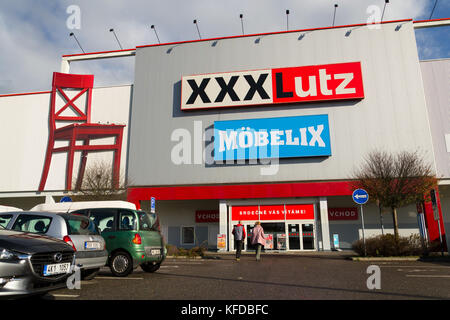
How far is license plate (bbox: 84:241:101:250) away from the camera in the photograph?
7204 millimetres

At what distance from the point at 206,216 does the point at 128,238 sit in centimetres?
1835

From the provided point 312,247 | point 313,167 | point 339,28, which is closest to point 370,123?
point 313,167

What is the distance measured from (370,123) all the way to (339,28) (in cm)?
727

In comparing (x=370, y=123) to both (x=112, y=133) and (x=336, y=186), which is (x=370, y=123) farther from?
(x=112, y=133)

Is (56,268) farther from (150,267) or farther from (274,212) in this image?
(274,212)

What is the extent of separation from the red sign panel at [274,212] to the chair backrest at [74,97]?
13756 millimetres

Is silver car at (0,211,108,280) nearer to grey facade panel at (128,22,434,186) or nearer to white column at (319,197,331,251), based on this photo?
grey facade panel at (128,22,434,186)

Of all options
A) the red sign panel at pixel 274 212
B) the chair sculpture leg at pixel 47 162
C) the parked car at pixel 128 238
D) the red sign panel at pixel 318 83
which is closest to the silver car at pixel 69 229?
the parked car at pixel 128 238

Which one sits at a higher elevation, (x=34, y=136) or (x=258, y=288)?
(x=34, y=136)

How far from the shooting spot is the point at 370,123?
2289cm

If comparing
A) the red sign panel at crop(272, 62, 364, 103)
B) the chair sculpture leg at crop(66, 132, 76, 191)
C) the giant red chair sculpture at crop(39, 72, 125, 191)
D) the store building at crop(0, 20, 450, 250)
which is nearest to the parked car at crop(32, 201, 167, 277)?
the store building at crop(0, 20, 450, 250)

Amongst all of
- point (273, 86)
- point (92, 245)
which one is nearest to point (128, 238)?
point (92, 245)

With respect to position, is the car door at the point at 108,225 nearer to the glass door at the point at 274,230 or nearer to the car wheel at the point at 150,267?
the car wheel at the point at 150,267

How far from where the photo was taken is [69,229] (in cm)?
700
